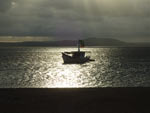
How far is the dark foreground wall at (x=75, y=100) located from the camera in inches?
378

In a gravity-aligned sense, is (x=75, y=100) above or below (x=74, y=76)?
above

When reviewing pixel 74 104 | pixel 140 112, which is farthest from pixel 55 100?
pixel 140 112

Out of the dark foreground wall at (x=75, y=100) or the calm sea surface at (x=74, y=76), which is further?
the calm sea surface at (x=74, y=76)

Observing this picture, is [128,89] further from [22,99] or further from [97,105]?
[22,99]

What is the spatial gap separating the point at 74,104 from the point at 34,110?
1850 mm

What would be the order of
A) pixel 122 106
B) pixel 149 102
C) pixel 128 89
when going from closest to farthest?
pixel 122 106 → pixel 149 102 → pixel 128 89

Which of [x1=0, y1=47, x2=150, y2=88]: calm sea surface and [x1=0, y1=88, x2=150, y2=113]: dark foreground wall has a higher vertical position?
[x1=0, y1=88, x2=150, y2=113]: dark foreground wall

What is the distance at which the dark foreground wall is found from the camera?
9.60 meters

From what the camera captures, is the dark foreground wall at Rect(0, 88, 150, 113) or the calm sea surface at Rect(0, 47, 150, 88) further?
the calm sea surface at Rect(0, 47, 150, 88)

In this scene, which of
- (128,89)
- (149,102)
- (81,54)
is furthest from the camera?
(81,54)

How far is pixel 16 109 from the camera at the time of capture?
962cm

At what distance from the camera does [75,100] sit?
10969 mm

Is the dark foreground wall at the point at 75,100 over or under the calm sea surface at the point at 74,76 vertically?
over

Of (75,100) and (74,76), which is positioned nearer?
(75,100)
